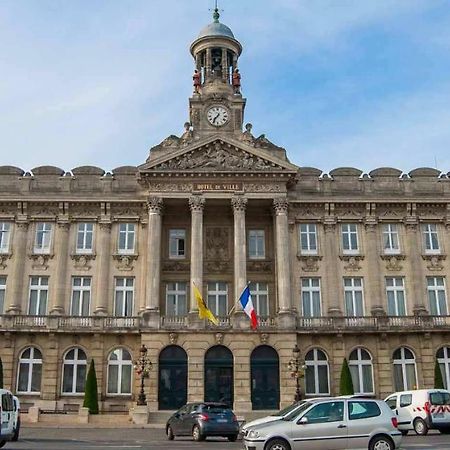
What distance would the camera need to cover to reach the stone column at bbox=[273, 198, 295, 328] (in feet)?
144

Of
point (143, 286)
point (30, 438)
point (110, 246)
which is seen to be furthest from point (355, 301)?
point (30, 438)

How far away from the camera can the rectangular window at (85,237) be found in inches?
1869

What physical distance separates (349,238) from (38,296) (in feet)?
78.6

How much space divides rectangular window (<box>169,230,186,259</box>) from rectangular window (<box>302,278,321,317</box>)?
9.52 meters

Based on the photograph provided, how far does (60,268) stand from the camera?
46.6 m

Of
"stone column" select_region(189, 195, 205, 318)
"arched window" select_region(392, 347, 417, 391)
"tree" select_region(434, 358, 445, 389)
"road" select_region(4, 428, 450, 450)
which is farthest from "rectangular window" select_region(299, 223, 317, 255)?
"road" select_region(4, 428, 450, 450)

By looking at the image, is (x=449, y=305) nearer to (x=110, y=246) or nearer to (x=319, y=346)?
(x=319, y=346)

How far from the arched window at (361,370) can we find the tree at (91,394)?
17952 mm

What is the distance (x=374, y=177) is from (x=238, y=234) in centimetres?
1238

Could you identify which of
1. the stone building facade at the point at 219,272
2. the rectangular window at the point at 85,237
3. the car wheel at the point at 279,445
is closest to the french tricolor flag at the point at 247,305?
the stone building facade at the point at 219,272

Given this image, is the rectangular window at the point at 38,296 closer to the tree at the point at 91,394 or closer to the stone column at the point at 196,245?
the tree at the point at 91,394

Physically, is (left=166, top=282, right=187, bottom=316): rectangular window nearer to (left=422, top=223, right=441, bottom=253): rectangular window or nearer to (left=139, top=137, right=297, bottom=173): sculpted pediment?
(left=139, top=137, right=297, bottom=173): sculpted pediment

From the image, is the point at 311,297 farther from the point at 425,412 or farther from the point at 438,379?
the point at 425,412

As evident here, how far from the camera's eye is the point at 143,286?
4628 cm
